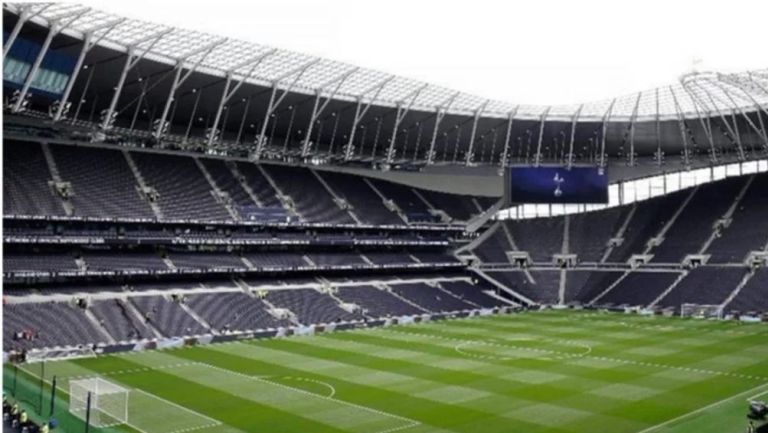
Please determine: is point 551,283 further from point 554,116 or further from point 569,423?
point 569,423

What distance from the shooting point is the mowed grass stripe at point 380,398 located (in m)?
27.2

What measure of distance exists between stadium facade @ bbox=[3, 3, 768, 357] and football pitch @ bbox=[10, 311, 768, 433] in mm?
7695

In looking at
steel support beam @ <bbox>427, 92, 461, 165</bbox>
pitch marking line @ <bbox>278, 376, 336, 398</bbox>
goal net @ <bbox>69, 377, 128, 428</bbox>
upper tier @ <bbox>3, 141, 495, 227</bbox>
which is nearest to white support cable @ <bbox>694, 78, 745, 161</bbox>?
steel support beam @ <bbox>427, 92, 461, 165</bbox>

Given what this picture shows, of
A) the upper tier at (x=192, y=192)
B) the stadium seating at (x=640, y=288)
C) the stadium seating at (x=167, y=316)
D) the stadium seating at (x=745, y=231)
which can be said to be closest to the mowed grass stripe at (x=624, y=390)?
the stadium seating at (x=167, y=316)

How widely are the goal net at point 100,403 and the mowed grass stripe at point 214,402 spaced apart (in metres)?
2.52

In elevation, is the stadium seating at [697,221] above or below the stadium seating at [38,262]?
above

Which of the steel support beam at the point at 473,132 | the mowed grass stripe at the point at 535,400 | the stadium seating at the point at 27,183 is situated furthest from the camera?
the steel support beam at the point at 473,132

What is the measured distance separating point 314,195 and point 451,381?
40.1 meters

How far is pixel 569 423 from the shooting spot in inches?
1069

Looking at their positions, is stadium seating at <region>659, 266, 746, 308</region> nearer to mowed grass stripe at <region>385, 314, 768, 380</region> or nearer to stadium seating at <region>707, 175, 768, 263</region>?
stadium seating at <region>707, 175, 768, 263</region>

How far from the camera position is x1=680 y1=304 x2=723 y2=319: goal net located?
62.5 metres

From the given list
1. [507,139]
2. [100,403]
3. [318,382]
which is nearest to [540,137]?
[507,139]

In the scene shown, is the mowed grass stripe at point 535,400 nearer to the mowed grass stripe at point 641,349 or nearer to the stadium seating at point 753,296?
the mowed grass stripe at point 641,349

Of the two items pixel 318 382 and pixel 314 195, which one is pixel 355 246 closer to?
pixel 314 195
